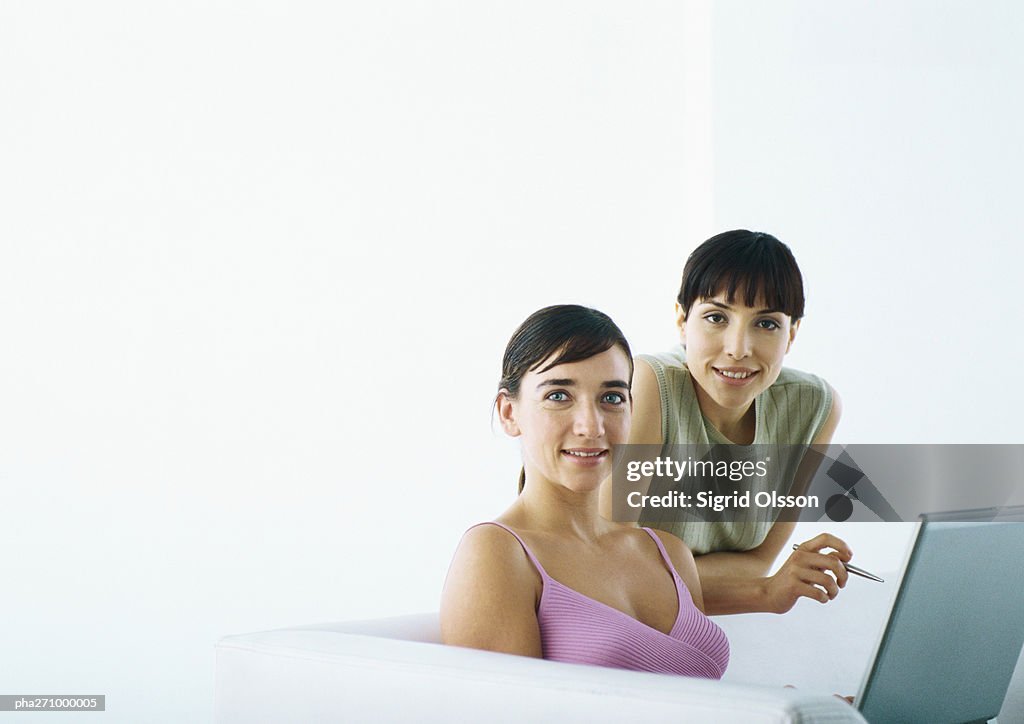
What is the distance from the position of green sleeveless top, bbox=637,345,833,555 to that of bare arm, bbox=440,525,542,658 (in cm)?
71

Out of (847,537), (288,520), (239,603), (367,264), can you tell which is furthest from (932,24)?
(239,603)

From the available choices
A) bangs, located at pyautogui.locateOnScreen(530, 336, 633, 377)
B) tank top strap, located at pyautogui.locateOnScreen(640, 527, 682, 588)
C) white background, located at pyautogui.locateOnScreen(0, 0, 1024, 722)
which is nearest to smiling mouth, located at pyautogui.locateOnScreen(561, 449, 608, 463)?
bangs, located at pyautogui.locateOnScreen(530, 336, 633, 377)

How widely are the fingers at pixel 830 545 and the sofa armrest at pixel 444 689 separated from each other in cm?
56

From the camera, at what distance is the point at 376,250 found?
3775 mm

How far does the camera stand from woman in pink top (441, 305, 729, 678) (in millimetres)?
1433

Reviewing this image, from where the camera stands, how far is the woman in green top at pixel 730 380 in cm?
202

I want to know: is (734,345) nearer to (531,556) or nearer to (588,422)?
(588,422)

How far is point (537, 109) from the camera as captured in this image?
4.00 metres

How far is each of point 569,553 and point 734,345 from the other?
61 centimetres

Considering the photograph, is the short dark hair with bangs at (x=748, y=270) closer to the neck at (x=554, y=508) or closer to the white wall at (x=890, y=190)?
the neck at (x=554, y=508)

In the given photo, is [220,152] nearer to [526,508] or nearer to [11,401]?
[11,401]

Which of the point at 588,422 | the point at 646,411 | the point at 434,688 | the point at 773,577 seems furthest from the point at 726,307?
the point at 434,688

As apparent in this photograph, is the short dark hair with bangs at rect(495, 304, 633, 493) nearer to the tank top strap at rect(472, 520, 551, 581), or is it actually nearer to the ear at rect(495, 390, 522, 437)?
the ear at rect(495, 390, 522, 437)


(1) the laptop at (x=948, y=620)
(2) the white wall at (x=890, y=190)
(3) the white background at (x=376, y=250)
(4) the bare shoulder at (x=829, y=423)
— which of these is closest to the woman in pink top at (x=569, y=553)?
(1) the laptop at (x=948, y=620)
